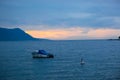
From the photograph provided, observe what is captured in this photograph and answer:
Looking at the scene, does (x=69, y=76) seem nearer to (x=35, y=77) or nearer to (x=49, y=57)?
(x=35, y=77)

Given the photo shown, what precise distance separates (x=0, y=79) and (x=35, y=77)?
6659 millimetres

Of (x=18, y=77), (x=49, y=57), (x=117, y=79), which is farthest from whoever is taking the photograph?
(x=49, y=57)

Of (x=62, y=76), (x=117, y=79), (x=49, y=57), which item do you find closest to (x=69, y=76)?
(x=62, y=76)

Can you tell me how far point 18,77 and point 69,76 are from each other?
9.29 meters

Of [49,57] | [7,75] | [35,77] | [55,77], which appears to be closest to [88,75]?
[55,77]

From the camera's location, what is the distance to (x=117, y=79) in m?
47.6

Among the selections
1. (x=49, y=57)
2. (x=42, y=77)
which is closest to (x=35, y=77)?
(x=42, y=77)

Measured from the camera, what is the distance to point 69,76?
52.2 metres

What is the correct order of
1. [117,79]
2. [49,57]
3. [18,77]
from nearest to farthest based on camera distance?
1. [117,79]
2. [18,77]
3. [49,57]

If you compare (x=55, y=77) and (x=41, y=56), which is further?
(x=41, y=56)

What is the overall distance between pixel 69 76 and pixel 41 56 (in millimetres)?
43621

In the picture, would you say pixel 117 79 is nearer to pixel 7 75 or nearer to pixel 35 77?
pixel 35 77

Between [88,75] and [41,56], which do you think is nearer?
[88,75]

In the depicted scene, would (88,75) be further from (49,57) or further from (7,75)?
(49,57)
